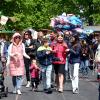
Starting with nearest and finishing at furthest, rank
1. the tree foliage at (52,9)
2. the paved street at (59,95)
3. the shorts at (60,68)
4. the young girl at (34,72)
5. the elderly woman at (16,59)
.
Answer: the paved street at (59,95)
the elderly woman at (16,59)
the shorts at (60,68)
the young girl at (34,72)
the tree foliage at (52,9)

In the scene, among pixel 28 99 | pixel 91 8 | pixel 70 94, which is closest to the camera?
pixel 28 99

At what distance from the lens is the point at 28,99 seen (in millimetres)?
16453

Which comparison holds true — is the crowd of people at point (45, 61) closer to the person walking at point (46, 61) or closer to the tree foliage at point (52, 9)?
the person walking at point (46, 61)

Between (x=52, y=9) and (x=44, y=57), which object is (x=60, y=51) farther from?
(x=52, y=9)

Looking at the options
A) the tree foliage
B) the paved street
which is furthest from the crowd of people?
the tree foliage

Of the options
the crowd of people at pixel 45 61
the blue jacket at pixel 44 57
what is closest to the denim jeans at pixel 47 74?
the crowd of people at pixel 45 61

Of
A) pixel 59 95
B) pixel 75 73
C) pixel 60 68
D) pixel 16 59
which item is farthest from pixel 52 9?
pixel 59 95

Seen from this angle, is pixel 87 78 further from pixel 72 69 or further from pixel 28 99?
pixel 28 99

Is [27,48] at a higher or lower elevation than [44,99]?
higher

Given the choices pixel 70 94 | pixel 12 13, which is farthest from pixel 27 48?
pixel 12 13

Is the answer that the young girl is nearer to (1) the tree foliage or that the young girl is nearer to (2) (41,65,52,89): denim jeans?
(2) (41,65,52,89): denim jeans

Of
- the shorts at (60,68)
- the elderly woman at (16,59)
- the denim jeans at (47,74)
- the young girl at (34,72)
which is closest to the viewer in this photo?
the elderly woman at (16,59)

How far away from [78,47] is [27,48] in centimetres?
188

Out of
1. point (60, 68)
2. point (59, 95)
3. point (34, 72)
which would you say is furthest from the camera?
point (34, 72)
